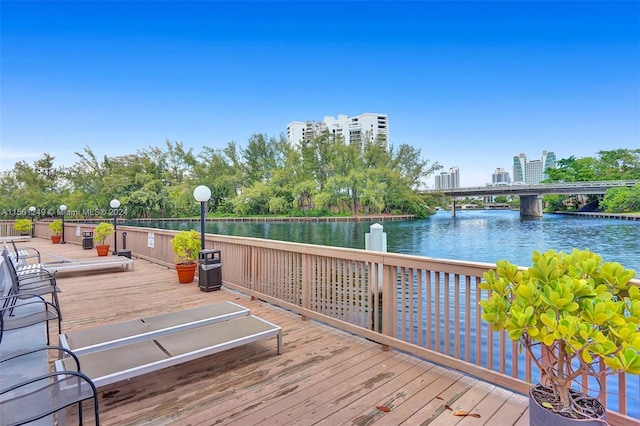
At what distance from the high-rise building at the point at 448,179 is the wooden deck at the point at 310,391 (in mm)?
47955

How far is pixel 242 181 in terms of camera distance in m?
45.9

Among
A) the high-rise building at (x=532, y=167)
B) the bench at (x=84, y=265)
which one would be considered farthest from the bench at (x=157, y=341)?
the high-rise building at (x=532, y=167)

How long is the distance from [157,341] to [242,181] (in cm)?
4450

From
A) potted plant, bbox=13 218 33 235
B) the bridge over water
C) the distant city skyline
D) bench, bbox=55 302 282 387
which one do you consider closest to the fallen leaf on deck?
bench, bbox=55 302 282 387

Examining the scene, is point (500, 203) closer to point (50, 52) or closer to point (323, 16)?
point (323, 16)

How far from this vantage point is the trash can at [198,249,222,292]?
5.29 metres

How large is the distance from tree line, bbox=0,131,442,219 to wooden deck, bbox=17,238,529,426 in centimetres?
3602

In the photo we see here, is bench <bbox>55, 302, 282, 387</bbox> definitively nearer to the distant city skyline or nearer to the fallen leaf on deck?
the fallen leaf on deck

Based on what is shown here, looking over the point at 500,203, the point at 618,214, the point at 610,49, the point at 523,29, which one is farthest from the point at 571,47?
the point at 500,203

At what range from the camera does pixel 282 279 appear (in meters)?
4.21

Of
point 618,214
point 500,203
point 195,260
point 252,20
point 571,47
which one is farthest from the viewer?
point 500,203

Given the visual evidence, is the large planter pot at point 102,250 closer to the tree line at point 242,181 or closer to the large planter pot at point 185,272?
the large planter pot at point 185,272

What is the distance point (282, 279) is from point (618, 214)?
40.5 m

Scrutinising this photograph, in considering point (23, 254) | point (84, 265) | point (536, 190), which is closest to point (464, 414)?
point (84, 265)
